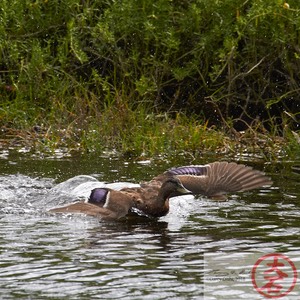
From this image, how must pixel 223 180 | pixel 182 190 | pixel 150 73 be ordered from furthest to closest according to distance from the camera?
pixel 150 73 → pixel 223 180 → pixel 182 190

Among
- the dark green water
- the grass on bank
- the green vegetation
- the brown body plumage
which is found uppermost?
the green vegetation

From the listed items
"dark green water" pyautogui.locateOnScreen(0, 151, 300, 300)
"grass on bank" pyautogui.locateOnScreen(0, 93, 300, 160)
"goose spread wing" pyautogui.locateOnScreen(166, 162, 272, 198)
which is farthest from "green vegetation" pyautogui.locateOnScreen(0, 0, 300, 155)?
"goose spread wing" pyautogui.locateOnScreen(166, 162, 272, 198)

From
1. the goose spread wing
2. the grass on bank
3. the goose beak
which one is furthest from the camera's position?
the grass on bank

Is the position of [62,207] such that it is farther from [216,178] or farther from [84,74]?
[84,74]

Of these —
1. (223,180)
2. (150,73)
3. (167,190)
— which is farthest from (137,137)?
(167,190)

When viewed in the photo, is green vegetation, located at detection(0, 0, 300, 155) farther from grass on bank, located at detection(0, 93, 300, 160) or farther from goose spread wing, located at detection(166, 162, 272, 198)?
goose spread wing, located at detection(166, 162, 272, 198)

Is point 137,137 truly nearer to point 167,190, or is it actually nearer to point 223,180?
point 223,180

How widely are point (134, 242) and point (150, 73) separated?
5694 millimetres

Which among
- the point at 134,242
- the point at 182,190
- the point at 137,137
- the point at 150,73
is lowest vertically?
the point at 134,242

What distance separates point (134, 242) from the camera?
782 centimetres

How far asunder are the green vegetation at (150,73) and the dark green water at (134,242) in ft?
4.94

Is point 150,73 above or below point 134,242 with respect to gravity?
above

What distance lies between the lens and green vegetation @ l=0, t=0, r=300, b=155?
1233cm

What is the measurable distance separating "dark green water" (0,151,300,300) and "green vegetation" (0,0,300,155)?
1507 mm
